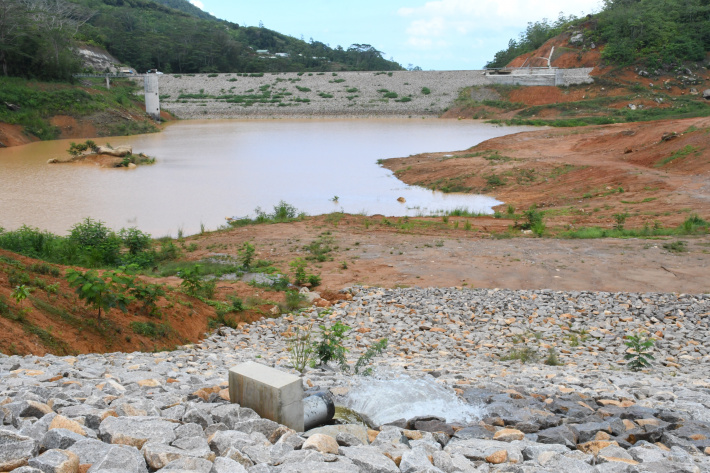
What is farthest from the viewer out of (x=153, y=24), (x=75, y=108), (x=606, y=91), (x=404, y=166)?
(x=153, y=24)

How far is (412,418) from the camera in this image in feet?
15.1

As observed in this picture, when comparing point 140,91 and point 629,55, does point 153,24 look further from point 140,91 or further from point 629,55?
point 629,55

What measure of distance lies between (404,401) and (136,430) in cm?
235

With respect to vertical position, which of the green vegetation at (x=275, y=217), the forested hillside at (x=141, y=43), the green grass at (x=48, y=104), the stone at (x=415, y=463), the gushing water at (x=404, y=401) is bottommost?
the green vegetation at (x=275, y=217)

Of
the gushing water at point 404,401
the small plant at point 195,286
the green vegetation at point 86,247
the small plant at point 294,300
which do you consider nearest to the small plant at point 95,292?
the small plant at point 195,286

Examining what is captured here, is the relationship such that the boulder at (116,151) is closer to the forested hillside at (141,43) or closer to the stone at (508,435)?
the forested hillside at (141,43)

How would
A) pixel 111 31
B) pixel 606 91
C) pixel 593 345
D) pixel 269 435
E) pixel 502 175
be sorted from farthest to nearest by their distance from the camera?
pixel 111 31, pixel 606 91, pixel 502 175, pixel 593 345, pixel 269 435

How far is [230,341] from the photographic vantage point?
327 inches

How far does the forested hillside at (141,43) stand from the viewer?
48656 mm

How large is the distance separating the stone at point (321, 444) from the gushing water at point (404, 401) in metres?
1.05

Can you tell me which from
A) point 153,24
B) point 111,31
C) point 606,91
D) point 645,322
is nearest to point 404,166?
point 645,322

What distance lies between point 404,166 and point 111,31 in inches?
2611

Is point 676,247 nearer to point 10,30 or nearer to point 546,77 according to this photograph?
point 546,77

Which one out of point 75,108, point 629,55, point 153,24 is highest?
point 153,24
